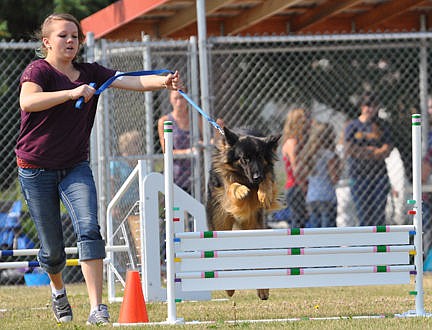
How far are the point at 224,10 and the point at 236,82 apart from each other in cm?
86

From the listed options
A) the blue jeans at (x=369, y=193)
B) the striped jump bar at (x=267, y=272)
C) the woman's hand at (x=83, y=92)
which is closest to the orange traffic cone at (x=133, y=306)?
the striped jump bar at (x=267, y=272)

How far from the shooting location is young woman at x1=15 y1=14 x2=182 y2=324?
5.41 meters

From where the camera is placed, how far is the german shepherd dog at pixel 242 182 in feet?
23.8

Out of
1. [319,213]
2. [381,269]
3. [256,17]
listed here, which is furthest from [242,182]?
[256,17]

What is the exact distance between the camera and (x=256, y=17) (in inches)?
416

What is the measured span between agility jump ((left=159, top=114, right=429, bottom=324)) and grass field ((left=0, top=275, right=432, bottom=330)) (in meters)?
0.27

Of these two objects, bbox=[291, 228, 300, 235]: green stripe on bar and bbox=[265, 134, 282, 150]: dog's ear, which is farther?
bbox=[265, 134, 282, 150]: dog's ear

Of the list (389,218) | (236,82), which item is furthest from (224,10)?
(389,218)

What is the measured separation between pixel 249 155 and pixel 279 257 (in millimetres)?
1900

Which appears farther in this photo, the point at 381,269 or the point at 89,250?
the point at 381,269

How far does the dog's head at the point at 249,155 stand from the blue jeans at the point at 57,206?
1.96 metres

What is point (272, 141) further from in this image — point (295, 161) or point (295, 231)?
point (295, 161)

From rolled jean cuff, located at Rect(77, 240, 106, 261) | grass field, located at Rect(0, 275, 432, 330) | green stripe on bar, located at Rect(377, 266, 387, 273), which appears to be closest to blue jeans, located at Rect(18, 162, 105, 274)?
rolled jean cuff, located at Rect(77, 240, 106, 261)

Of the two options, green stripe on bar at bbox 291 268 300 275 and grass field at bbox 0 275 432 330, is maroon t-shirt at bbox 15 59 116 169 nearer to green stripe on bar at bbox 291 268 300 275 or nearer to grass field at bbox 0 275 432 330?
grass field at bbox 0 275 432 330
